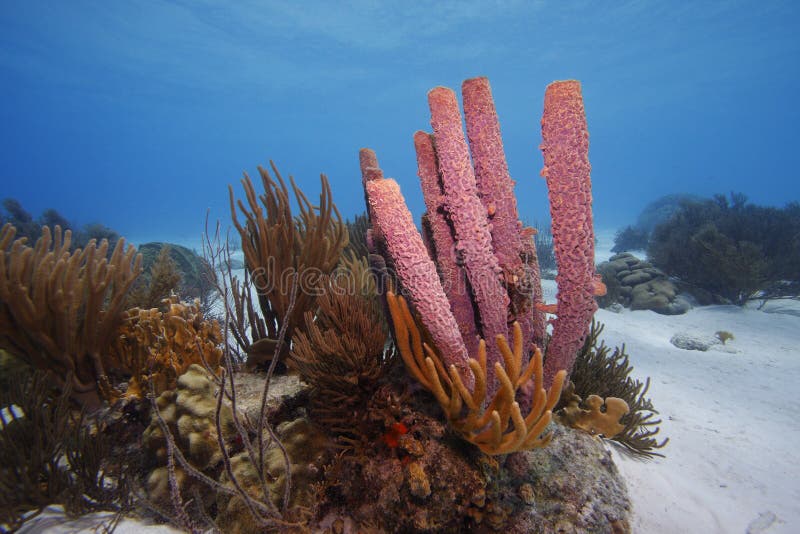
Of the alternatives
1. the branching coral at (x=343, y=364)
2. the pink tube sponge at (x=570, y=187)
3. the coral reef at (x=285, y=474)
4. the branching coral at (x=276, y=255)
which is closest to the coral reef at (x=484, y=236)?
the pink tube sponge at (x=570, y=187)

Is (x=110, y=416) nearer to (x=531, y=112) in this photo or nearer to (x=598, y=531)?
(x=598, y=531)

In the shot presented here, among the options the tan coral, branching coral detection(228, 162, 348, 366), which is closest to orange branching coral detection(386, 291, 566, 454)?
Answer: the tan coral

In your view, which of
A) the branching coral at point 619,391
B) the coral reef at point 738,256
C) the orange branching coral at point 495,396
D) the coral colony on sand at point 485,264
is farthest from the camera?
the coral reef at point 738,256

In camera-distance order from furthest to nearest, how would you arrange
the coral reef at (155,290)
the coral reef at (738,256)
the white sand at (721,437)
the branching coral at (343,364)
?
the coral reef at (738,256) → the coral reef at (155,290) → the white sand at (721,437) → the branching coral at (343,364)

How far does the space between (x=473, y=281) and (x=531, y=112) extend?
140 meters

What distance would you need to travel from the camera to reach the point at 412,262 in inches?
67.7

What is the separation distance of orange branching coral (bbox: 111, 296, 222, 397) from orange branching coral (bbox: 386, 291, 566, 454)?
180cm

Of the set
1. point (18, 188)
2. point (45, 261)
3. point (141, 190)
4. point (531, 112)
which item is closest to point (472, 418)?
point (45, 261)

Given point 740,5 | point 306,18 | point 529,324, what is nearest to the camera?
point 529,324

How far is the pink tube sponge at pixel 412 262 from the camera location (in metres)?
1.71

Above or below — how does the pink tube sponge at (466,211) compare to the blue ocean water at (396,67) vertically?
below

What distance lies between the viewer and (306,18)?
4325cm

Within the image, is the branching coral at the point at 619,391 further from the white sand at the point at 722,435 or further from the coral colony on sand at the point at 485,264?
the coral colony on sand at the point at 485,264

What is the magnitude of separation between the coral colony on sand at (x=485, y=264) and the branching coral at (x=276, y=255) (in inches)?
59.1
